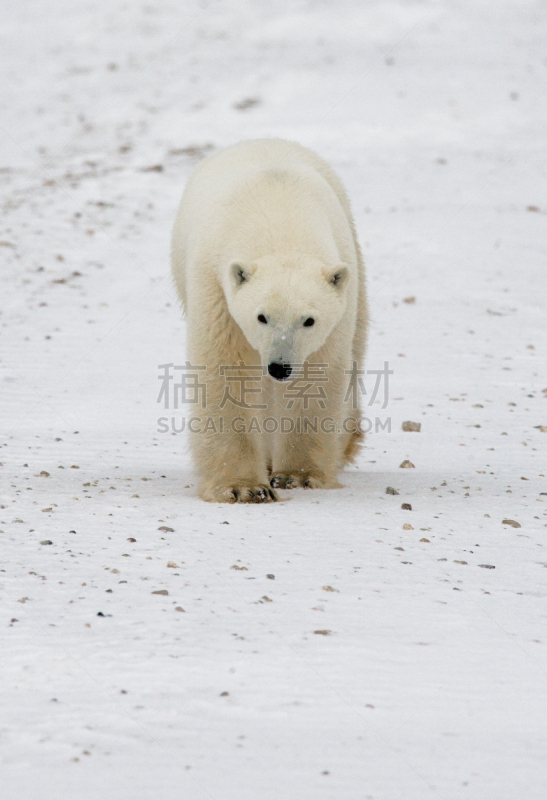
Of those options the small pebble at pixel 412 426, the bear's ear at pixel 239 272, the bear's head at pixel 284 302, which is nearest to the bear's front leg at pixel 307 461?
the bear's head at pixel 284 302

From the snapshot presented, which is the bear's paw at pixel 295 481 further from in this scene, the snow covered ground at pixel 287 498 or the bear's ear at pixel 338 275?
the bear's ear at pixel 338 275

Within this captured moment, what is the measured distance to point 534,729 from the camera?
2434mm

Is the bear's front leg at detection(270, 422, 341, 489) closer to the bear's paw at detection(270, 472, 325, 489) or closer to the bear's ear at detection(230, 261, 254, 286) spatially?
the bear's paw at detection(270, 472, 325, 489)

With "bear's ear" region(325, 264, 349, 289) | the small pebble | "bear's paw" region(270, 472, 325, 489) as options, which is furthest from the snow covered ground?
"bear's ear" region(325, 264, 349, 289)

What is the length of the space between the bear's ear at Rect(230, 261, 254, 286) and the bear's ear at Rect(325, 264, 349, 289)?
349mm

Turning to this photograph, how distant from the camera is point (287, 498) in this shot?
470cm

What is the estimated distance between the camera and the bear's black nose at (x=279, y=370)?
4059 mm

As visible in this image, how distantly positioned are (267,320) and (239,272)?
0.26 meters

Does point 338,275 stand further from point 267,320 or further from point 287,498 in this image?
point 287,498

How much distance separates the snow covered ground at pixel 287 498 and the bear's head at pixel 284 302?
741 mm

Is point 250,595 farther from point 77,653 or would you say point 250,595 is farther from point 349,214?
point 349,214

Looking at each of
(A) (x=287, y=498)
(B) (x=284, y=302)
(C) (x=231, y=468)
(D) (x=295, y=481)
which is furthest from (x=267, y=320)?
(D) (x=295, y=481)

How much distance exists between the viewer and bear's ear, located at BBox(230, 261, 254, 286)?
4160mm

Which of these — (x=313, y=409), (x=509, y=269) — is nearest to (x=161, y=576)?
(x=313, y=409)
